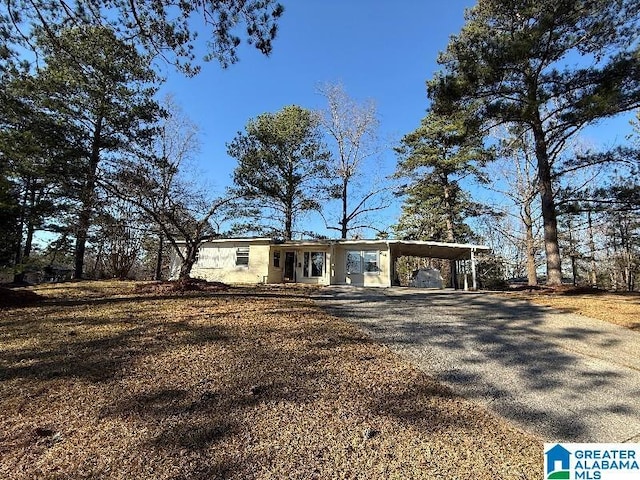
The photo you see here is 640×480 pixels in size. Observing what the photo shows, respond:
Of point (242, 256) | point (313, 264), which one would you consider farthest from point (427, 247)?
point (242, 256)

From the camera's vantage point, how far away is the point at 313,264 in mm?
18969

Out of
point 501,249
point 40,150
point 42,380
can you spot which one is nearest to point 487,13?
point 42,380

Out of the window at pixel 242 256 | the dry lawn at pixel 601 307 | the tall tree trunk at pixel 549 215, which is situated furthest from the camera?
the window at pixel 242 256

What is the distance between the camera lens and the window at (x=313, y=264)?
61.7 feet

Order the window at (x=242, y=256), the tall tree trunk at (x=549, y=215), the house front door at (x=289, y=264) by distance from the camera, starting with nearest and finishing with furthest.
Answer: the tall tree trunk at (x=549, y=215)
the window at (x=242, y=256)
the house front door at (x=289, y=264)

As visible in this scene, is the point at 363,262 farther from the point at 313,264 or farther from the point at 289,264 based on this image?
the point at 289,264

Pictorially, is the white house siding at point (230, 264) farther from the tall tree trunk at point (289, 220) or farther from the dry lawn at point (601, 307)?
the dry lawn at point (601, 307)

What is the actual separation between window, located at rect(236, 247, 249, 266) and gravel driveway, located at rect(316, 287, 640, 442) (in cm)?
1180

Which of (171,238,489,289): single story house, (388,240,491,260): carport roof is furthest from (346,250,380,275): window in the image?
(388,240,491,260): carport roof

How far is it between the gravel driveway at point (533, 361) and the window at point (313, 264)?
10.4 meters

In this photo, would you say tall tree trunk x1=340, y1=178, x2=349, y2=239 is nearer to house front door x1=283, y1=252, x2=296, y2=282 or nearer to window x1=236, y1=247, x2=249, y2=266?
house front door x1=283, y1=252, x2=296, y2=282

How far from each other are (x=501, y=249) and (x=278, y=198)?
72.8 feet

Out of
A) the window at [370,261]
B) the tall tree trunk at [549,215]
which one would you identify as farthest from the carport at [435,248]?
the tall tree trunk at [549,215]

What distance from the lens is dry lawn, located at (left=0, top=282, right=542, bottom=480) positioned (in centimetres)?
253
